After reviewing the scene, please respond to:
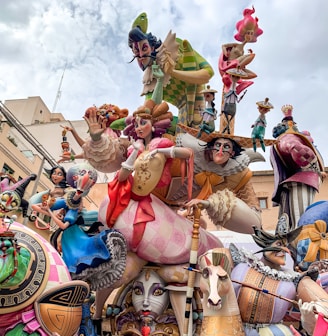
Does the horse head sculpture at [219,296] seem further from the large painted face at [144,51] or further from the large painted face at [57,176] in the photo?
the large painted face at [144,51]

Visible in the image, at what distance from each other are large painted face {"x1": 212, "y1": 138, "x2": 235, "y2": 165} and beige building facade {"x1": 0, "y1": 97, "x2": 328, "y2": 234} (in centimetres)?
706

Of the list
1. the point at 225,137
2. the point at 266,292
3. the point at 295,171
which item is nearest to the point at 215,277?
the point at 266,292

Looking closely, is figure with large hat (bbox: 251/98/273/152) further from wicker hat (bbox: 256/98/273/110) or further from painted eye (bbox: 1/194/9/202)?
painted eye (bbox: 1/194/9/202)

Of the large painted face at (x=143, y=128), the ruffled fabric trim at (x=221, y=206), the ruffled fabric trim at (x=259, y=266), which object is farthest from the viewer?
the large painted face at (x=143, y=128)

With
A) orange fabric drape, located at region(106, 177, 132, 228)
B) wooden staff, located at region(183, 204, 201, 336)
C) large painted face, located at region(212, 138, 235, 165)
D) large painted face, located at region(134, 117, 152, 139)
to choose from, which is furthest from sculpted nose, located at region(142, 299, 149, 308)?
large painted face, located at region(134, 117, 152, 139)

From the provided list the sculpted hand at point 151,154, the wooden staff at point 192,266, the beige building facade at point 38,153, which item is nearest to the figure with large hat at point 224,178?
the wooden staff at point 192,266

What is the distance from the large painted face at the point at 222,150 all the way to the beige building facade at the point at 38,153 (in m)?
7.06

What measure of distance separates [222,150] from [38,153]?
32.7 feet

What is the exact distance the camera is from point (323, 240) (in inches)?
153

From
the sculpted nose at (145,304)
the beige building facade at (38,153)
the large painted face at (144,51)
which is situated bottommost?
the sculpted nose at (145,304)

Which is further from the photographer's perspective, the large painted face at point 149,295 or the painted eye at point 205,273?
the large painted face at point 149,295

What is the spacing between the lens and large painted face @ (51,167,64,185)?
453cm

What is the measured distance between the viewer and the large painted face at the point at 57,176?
453 cm

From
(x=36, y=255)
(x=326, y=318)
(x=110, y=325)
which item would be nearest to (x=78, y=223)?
(x=36, y=255)
